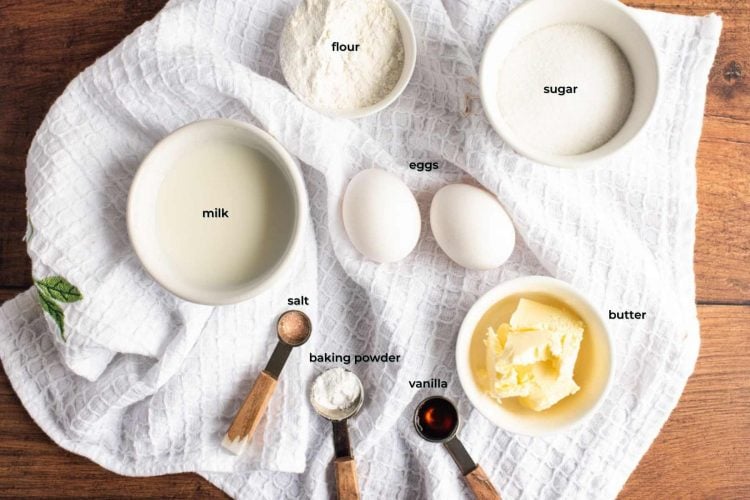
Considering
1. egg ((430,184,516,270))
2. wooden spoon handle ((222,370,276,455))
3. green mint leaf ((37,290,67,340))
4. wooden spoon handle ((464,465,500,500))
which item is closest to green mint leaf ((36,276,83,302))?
green mint leaf ((37,290,67,340))

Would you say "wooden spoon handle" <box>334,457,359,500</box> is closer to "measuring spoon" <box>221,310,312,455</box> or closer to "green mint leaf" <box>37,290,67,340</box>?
"measuring spoon" <box>221,310,312,455</box>

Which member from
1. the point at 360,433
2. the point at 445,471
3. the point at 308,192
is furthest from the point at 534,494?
the point at 308,192

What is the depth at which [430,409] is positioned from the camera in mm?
1023

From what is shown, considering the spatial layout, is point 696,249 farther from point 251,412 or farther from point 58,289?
point 58,289

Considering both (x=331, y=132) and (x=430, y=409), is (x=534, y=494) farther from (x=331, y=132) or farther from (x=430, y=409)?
(x=331, y=132)

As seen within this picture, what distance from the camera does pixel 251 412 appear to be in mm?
1009

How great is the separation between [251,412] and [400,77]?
56 cm

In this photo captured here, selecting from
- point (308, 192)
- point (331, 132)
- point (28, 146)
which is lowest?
point (28, 146)

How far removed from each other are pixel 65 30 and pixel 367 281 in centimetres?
66

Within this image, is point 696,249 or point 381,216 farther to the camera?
point 696,249

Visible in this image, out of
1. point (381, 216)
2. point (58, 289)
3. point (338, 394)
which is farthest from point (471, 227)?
point (58, 289)

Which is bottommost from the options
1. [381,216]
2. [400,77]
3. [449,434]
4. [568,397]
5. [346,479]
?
[346,479]

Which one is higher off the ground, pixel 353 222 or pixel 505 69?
pixel 505 69

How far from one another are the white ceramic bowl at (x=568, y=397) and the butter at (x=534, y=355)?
0.02 metres
